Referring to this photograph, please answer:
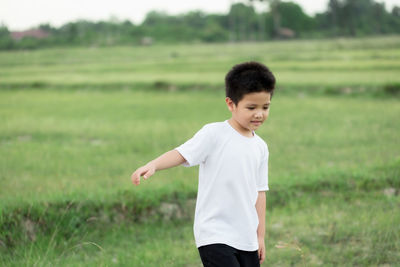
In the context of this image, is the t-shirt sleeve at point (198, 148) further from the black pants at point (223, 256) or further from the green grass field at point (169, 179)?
the green grass field at point (169, 179)

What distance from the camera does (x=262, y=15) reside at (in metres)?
55.3

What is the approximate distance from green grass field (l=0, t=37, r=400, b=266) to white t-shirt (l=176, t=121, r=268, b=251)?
0.70 m

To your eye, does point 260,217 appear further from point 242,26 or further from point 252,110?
point 242,26

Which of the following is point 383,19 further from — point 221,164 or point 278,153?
point 221,164

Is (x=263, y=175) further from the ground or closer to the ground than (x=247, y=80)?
closer to the ground

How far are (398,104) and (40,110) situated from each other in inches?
289

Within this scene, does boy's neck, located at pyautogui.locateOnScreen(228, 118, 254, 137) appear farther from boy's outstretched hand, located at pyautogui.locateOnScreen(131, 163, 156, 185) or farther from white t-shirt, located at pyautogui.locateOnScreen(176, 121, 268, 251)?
boy's outstretched hand, located at pyautogui.locateOnScreen(131, 163, 156, 185)

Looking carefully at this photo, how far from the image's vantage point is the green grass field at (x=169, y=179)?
10.4ft

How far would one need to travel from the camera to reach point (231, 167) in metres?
1.89

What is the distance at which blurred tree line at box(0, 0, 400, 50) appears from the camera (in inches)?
1522

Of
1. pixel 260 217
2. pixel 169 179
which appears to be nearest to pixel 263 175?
pixel 260 217

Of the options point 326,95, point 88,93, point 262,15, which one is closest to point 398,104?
point 326,95

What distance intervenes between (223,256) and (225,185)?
0.91 feet

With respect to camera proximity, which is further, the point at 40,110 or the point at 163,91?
the point at 163,91
